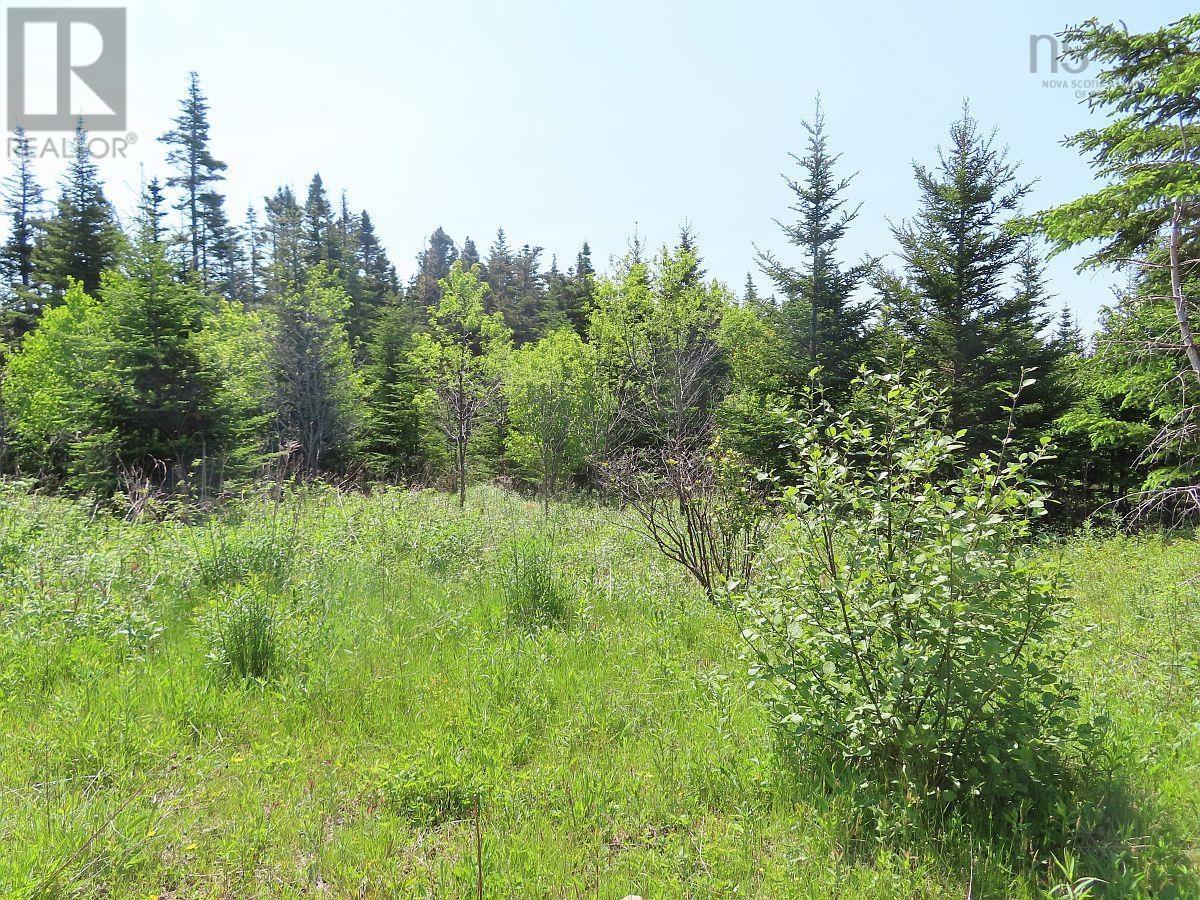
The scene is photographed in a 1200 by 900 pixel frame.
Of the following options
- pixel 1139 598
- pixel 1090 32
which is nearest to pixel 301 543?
pixel 1139 598

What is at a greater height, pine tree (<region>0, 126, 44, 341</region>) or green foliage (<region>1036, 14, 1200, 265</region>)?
pine tree (<region>0, 126, 44, 341</region>)

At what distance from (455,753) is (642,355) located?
16596 mm

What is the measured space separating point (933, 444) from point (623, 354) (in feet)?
67.0

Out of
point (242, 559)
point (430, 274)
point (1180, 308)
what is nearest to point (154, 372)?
point (242, 559)

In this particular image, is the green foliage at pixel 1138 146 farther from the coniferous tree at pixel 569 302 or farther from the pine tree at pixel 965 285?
the coniferous tree at pixel 569 302

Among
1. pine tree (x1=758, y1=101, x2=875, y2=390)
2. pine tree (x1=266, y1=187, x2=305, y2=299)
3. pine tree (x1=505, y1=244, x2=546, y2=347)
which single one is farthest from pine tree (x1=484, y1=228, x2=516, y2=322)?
pine tree (x1=758, y1=101, x2=875, y2=390)

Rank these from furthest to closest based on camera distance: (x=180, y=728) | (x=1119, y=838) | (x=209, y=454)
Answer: (x=209, y=454) → (x=180, y=728) → (x=1119, y=838)

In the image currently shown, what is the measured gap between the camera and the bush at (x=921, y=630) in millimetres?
2457

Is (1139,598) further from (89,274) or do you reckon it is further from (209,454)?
(89,274)

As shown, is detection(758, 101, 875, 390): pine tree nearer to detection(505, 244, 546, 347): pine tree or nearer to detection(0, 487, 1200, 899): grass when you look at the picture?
detection(0, 487, 1200, 899): grass

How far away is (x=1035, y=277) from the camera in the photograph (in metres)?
12.7

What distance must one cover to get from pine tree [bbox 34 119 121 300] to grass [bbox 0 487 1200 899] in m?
26.6

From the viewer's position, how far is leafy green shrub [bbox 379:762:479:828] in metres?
2.80

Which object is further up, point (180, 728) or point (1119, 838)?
point (180, 728)
